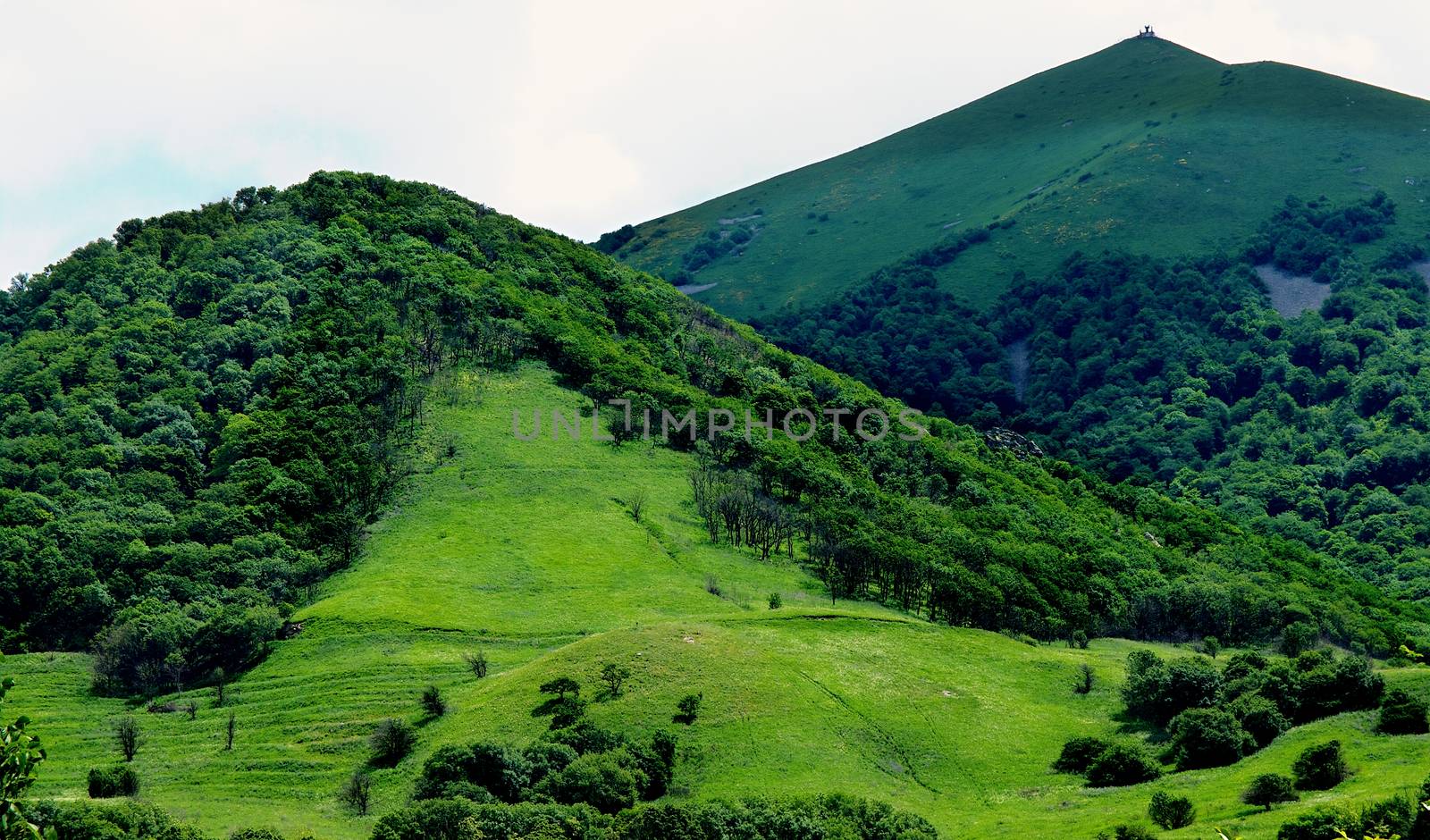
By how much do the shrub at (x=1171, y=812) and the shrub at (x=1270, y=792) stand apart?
365 cm

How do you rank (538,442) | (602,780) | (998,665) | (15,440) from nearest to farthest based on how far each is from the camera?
(602,780) → (998,665) → (15,440) → (538,442)

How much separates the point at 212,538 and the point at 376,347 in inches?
1814

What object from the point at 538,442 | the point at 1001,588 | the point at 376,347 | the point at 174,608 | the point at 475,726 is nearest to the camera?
the point at 475,726

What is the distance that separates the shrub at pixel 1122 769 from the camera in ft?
292

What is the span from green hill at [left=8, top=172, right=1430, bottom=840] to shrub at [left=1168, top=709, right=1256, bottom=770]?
2.80 m

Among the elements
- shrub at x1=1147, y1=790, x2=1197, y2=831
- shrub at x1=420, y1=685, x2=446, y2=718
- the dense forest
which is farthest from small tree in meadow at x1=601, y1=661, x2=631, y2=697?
shrub at x1=1147, y1=790, x2=1197, y2=831

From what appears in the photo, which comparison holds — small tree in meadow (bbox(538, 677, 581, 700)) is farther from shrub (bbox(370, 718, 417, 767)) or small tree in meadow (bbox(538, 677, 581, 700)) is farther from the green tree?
the green tree

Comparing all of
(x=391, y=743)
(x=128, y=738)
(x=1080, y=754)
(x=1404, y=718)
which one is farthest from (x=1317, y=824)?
(x=128, y=738)

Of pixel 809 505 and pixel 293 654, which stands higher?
pixel 809 505

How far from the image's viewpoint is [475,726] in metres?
96.9

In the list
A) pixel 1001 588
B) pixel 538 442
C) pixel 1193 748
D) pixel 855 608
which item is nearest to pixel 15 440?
pixel 538 442

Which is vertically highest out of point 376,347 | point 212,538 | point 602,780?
point 376,347

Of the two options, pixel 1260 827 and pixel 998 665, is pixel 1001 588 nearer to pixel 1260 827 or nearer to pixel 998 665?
pixel 998 665

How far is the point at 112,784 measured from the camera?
300ft
